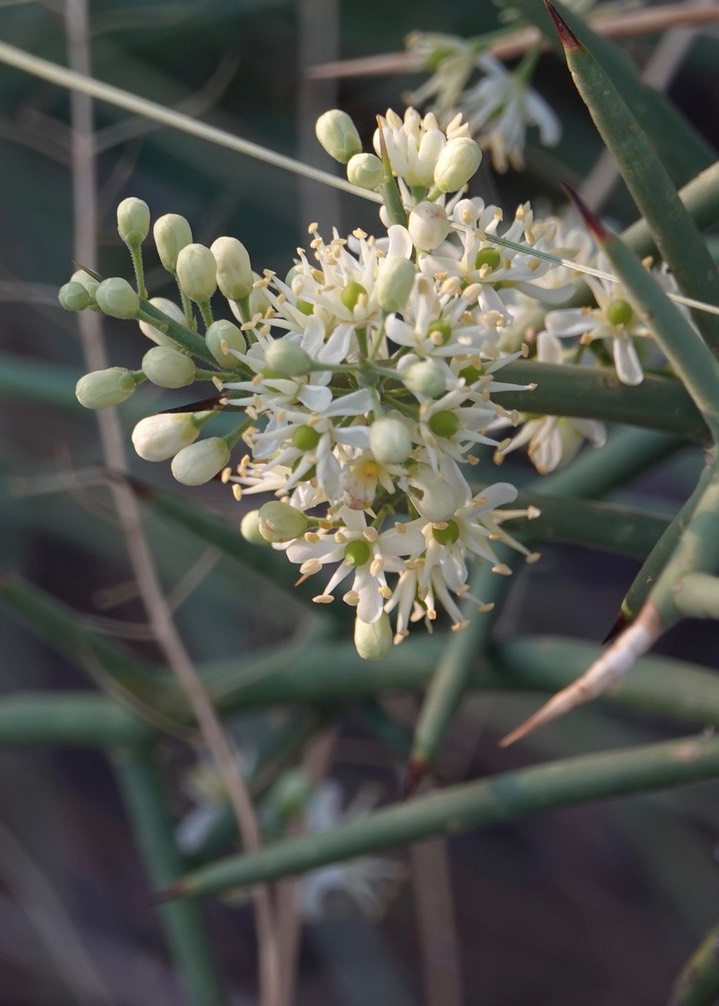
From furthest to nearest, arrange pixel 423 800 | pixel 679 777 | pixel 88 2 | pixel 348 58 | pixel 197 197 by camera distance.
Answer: pixel 197 197
pixel 348 58
pixel 88 2
pixel 423 800
pixel 679 777

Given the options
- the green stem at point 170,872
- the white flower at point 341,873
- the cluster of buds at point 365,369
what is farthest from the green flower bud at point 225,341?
the white flower at point 341,873

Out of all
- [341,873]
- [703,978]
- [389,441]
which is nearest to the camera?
[389,441]

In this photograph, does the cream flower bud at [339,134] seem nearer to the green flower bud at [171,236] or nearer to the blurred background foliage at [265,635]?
the green flower bud at [171,236]

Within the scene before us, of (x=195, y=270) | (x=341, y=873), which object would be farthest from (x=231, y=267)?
(x=341, y=873)

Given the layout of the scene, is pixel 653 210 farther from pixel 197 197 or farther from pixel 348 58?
pixel 197 197

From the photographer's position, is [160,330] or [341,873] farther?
[341,873]

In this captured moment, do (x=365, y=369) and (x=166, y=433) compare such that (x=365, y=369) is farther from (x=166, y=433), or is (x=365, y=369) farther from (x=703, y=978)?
(x=703, y=978)

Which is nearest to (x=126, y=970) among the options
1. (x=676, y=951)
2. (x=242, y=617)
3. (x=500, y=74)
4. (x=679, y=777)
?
(x=242, y=617)
